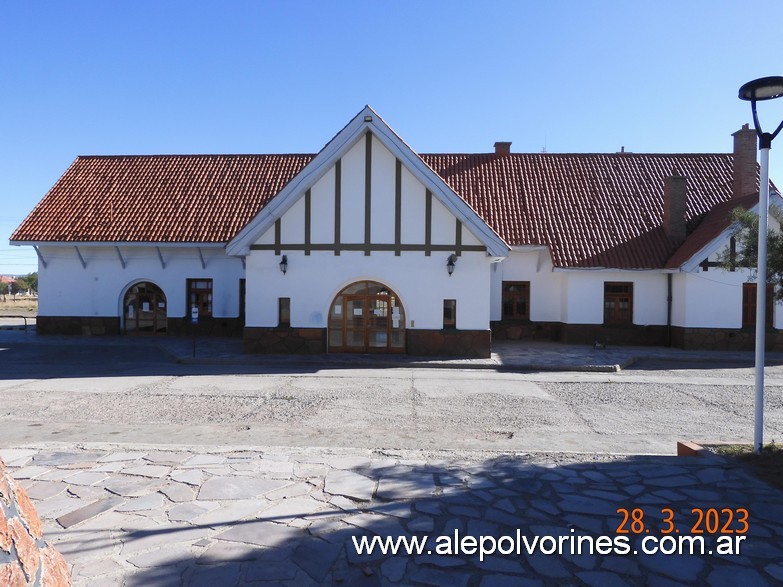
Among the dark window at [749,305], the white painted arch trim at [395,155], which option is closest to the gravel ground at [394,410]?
the white painted arch trim at [395,155]

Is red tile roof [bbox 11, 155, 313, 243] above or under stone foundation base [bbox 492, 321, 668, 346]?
above

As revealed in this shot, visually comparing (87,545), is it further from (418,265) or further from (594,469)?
(418,265)

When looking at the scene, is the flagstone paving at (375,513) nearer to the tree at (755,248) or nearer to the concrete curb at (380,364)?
the tree at (755,248)

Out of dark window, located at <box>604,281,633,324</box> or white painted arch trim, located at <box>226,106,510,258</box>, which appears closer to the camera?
white painted arch trim, located at <box>226,106,510,258</box>

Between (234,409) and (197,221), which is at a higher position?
(197,221)

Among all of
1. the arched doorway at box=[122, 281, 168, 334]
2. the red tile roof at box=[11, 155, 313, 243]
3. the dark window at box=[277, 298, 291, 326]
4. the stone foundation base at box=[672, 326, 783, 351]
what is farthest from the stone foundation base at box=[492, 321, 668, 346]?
the arched doorway at box=[122, 281, 168, 334]

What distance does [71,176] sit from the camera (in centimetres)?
2419

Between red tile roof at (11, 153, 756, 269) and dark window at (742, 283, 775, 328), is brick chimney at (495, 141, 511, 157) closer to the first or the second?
red tile roof at (11, 153, 756, 269)

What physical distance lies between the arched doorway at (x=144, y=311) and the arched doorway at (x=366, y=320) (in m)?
8.83

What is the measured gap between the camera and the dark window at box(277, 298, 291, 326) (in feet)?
54.1

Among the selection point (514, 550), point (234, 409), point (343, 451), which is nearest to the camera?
point (514, 550)

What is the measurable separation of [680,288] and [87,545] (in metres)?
19.5

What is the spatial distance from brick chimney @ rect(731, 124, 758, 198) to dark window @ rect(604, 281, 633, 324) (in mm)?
6112

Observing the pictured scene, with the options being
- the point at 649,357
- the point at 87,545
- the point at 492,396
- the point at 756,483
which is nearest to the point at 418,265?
the point at 492,396
